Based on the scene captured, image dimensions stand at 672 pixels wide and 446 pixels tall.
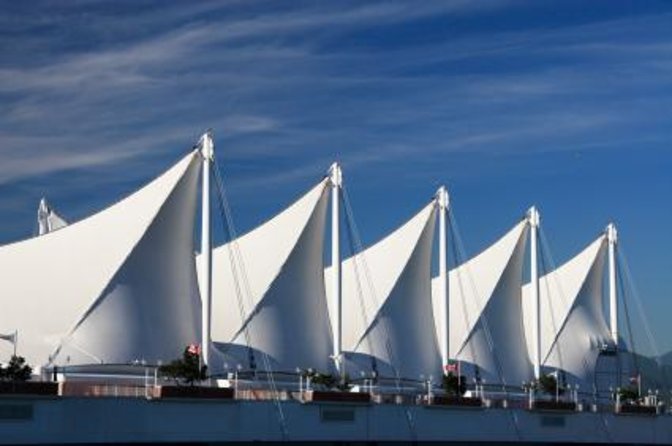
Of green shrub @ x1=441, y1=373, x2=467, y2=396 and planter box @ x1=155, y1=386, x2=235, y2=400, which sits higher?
green shrub @ x1=441, y1=373, x2=467, y2=396

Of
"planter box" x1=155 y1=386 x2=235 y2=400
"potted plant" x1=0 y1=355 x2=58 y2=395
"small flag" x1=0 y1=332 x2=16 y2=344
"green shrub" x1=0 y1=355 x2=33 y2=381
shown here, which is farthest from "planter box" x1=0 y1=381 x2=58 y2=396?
"small flag" x1=0 y1=332 x2=16 y2=344

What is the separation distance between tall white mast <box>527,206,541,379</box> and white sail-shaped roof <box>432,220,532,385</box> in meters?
1.14

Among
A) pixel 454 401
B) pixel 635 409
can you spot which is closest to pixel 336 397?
pixel 454 401

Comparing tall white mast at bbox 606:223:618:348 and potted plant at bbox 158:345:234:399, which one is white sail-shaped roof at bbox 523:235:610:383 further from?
potted plant at bbox 158:345:234:399

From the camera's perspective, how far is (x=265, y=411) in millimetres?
52375

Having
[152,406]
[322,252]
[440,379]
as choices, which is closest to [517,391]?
[440,379]

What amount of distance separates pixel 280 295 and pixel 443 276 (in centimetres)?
1109

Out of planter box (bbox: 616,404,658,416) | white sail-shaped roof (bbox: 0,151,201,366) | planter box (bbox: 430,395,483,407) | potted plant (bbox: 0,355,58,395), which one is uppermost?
white sail-shaped roof (bbox: 0,151,201,366)

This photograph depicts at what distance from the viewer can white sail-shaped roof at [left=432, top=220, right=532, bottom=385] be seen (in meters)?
75.5

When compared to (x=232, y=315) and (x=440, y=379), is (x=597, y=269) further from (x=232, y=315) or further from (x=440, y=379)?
(x=232, y=315)

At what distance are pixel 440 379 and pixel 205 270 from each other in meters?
20.4

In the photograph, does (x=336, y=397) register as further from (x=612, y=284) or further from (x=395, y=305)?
(x=612, y=284)

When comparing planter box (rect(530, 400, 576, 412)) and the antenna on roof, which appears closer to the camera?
the antenna on roof

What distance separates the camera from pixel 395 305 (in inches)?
2697
